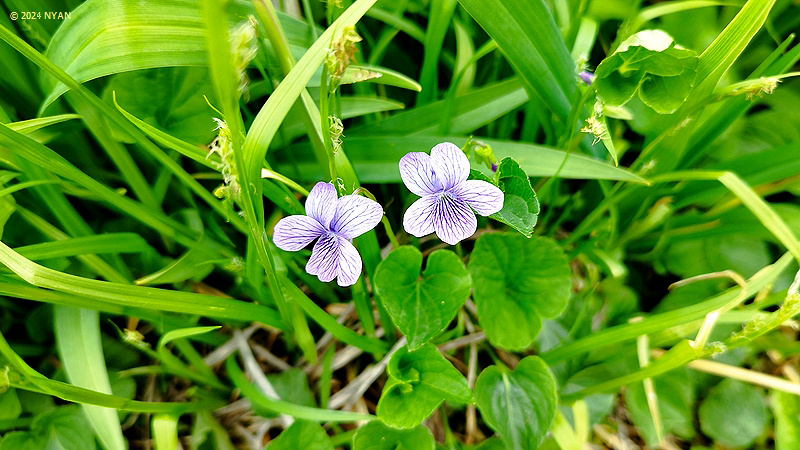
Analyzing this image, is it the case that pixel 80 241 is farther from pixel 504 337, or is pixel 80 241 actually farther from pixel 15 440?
pixel 504 337

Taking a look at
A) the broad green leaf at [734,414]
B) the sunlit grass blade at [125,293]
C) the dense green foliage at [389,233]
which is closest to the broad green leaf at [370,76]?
the dense green foliage at [389,233]

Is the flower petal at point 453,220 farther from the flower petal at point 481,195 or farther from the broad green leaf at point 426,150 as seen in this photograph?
the broad green leaf at point 426,150

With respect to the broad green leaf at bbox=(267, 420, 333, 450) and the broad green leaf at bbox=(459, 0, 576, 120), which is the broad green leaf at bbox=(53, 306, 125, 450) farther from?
the broad green leaf at bbox=(459, 0, 576, 120)

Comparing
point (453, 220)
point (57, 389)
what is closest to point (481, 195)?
point (453, 220)

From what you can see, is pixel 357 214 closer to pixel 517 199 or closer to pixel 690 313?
pixel 517 199

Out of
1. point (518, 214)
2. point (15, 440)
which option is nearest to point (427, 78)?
point (518, 214)
